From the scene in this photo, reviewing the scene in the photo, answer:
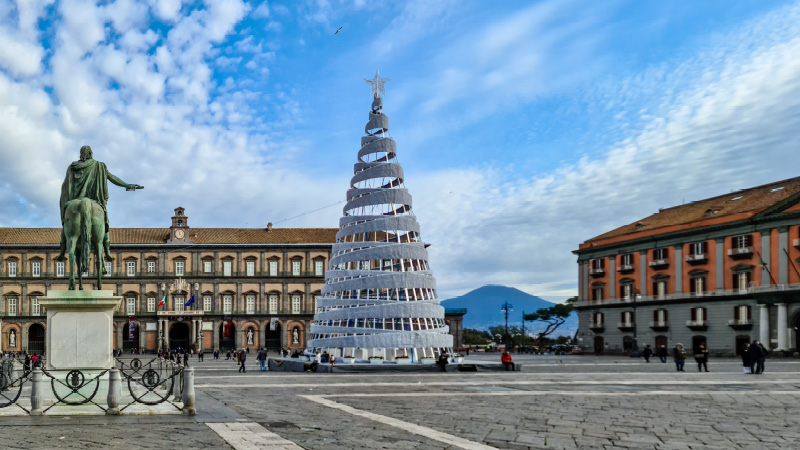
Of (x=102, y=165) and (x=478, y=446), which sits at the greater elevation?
(x=102, y=165)

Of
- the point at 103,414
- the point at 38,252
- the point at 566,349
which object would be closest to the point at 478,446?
the point at 103,414

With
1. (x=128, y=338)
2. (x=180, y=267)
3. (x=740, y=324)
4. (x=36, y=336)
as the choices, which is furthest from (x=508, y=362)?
(x=36, y=336)

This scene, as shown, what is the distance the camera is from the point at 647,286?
61156 millimetres

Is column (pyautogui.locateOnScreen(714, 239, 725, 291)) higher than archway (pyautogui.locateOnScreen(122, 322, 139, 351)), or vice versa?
column (pyautogui.locateOnScreen(714, 239, 725, 291))

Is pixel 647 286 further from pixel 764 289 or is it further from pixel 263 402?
pixel 263 402

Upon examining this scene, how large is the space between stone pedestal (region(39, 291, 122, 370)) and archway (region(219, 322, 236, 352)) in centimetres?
7122

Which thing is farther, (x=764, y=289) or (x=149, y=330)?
(x=149, y=330)

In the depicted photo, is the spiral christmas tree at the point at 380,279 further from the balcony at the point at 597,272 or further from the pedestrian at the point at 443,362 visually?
the balcony at the point at 597,272

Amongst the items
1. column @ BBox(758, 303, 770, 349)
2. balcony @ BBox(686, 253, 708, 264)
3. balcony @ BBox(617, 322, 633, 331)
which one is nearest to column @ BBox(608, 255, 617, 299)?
balcony @ BBox(617, 322, 633, 331)

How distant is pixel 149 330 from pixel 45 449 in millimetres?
76644

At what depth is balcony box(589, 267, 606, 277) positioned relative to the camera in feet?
219

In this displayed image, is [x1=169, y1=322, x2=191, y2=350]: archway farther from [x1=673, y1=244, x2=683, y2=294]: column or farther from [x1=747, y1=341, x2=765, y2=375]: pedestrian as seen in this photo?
[x1=747, y1=341, x2=765, y2=375]: pedestrian

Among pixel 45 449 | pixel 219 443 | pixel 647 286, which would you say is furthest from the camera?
pixel 647 286

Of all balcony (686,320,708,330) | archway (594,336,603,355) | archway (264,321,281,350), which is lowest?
archway (264,321,281,350)
